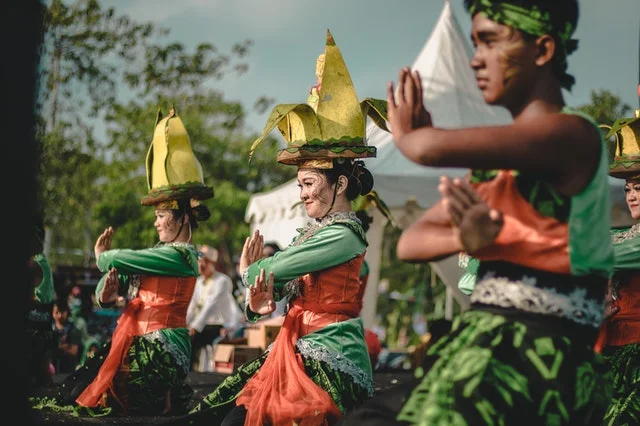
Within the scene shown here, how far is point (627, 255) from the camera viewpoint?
173 inches

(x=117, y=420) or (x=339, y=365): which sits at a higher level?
(x=339, y=365)

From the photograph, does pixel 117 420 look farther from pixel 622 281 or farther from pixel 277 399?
pixel 622 281

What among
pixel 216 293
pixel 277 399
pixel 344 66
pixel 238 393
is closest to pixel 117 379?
pixel 238 393

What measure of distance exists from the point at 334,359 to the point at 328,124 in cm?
111

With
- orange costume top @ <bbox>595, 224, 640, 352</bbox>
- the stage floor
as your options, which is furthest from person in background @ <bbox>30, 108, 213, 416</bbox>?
orange costume top @ <bbox>595, 224, 640, 352</bbox>

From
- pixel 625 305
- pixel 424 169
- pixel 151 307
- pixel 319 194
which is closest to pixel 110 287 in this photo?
pixel 151 307

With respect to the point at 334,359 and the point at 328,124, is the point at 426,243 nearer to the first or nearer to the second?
the point at 334,359

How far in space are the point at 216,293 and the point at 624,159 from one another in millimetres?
6582

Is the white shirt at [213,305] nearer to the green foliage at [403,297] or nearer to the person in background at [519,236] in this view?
the green foliage at [403,297]

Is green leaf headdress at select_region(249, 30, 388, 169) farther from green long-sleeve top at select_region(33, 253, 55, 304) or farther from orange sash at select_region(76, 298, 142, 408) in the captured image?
green long-sleeve top at select_region(33, 253, 55, 304)

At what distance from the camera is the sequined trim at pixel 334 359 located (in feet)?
13.0

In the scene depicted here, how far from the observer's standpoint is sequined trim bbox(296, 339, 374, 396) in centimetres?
396

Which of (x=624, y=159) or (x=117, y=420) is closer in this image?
(x=624, y=159)

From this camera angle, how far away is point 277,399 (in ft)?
12.6
